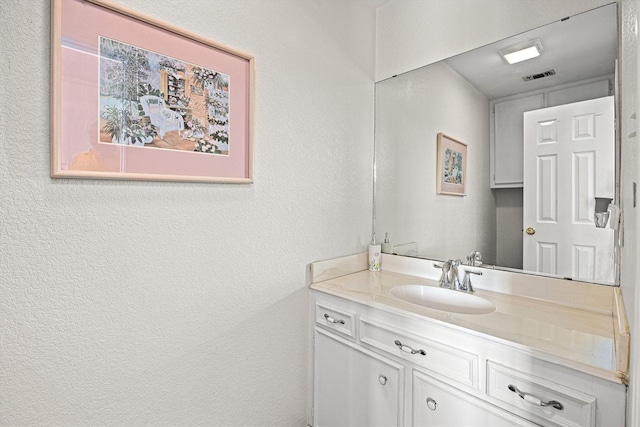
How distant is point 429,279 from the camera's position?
5.77ft

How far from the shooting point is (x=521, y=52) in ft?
4.85

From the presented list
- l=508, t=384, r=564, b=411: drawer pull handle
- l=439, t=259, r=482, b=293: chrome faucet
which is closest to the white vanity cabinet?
l=508, t=384, r=564, b=411: drawer pull handle

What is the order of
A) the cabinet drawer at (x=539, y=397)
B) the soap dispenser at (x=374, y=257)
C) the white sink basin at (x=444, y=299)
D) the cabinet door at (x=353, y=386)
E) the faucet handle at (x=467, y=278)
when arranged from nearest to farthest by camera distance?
1. the cabinet drawer at (x=539, y=397)
2. the cabinet door at (x=353, y=386)
3. the white sink basin at (x=444, y=299)
4. the faucet handle at (x=467, y=278)
5. the soap dispenser at (x=374, y=257)

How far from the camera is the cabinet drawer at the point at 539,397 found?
847 millimetres

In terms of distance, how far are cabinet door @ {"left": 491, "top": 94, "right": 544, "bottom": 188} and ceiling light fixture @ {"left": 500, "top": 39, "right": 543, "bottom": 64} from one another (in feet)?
0.61

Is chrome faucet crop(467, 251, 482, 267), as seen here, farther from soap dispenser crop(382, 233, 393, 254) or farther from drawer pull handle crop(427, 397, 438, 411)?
drawer pull handle crop(427, 397, 438, 411)

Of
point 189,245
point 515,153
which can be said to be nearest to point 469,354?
point 515,153

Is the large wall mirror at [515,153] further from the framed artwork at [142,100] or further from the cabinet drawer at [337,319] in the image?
the framed artwork at [142,100]

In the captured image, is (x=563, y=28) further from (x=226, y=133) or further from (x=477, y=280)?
(x=226, y=133)

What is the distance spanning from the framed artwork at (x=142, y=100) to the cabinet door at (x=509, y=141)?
1.17 metres

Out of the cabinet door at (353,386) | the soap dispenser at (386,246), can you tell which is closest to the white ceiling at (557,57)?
the soap dispenser at (386,246)

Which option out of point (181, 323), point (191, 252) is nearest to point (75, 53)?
point (191, 252)

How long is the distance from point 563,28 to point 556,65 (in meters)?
0.15

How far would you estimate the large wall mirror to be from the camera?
4.13 feet
